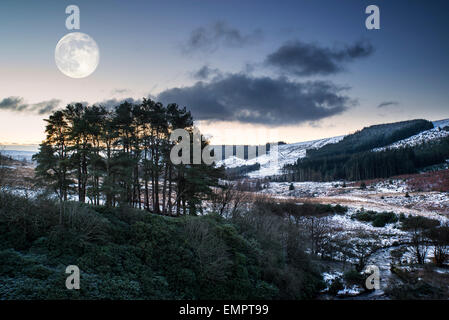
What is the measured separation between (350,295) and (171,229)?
17.2 metres

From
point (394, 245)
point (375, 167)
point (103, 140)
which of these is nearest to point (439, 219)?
point (394, 245)

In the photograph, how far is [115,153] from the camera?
84.5ft

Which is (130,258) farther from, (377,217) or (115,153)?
(377,217)

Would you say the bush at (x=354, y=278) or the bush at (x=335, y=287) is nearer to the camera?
the bush at (x=335, y=287)

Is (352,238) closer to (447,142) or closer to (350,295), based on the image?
(350,295)

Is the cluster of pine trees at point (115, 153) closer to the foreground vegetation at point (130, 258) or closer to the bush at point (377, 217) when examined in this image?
the foreground vegetation at point (130, 258)

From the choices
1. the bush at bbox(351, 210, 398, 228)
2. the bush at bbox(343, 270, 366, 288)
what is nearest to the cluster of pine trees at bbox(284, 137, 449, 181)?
the bush at bbox(351, 210, 398, 228)

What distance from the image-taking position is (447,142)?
155 meters

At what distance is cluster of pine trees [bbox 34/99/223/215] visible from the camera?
80.6ft

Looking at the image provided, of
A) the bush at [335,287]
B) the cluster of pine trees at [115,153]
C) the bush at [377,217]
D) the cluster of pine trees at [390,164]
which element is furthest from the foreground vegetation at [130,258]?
the cluster of pine trees at [390,164]

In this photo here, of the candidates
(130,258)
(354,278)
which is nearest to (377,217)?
(354,278)

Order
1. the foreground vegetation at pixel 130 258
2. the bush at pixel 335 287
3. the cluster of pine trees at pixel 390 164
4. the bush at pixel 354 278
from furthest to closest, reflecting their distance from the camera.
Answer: the cluster of pine trees at pixel 390 164, the bush at pixel 354 278, the bush at pixel 335 287, the foreground vegetation at pixel 130 258

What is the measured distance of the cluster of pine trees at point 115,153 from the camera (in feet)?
80.6
